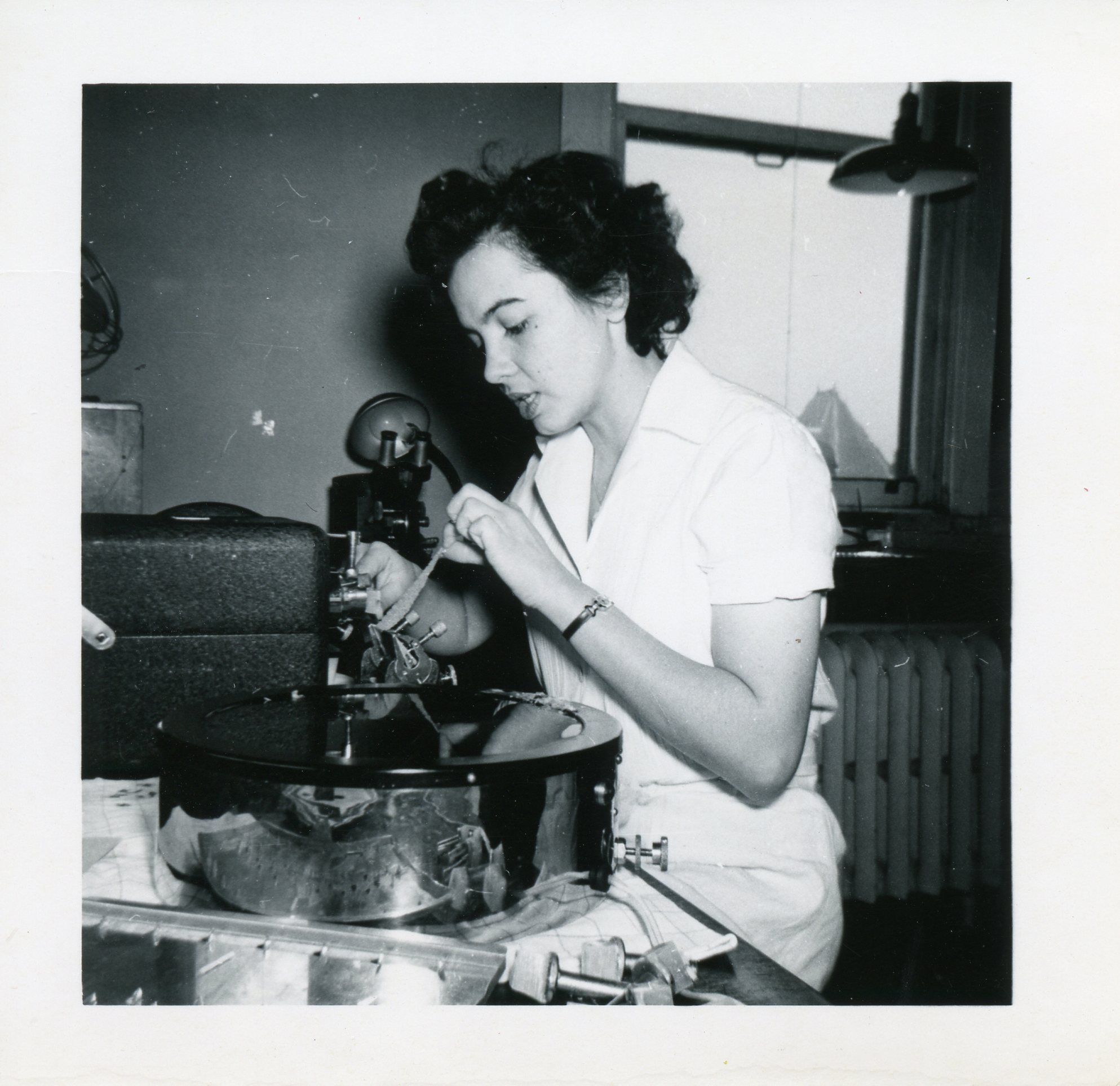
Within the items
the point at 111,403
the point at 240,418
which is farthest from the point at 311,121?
the point at 111,403

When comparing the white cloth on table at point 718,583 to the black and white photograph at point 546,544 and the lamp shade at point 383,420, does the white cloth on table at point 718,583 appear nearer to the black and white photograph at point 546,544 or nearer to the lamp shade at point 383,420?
the black and white photograph at point 546,544

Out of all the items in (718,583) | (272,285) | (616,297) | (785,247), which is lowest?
(718,583)

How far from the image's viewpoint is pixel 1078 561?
0.98 meters

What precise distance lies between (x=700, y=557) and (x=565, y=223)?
461 mm

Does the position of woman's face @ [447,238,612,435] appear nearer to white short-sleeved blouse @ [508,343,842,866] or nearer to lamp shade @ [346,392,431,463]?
white short-sleeved blouse @ [508,343,842,866]

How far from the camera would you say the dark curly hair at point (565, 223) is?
1.18m

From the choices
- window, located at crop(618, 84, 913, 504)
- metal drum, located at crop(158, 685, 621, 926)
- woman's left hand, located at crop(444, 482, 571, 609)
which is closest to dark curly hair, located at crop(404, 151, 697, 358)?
woman's left hand, located at crop(444, 482, 571, 609)

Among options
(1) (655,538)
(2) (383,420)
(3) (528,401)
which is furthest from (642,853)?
(2) (383,420)

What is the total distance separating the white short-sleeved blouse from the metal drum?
1.10 ft

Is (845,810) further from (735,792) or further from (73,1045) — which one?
(73,1045)

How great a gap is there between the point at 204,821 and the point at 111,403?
111 cm

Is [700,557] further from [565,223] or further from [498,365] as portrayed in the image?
[565,223]

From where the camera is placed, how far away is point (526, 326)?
1.18m

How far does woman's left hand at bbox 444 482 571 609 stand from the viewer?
996 millimetres
